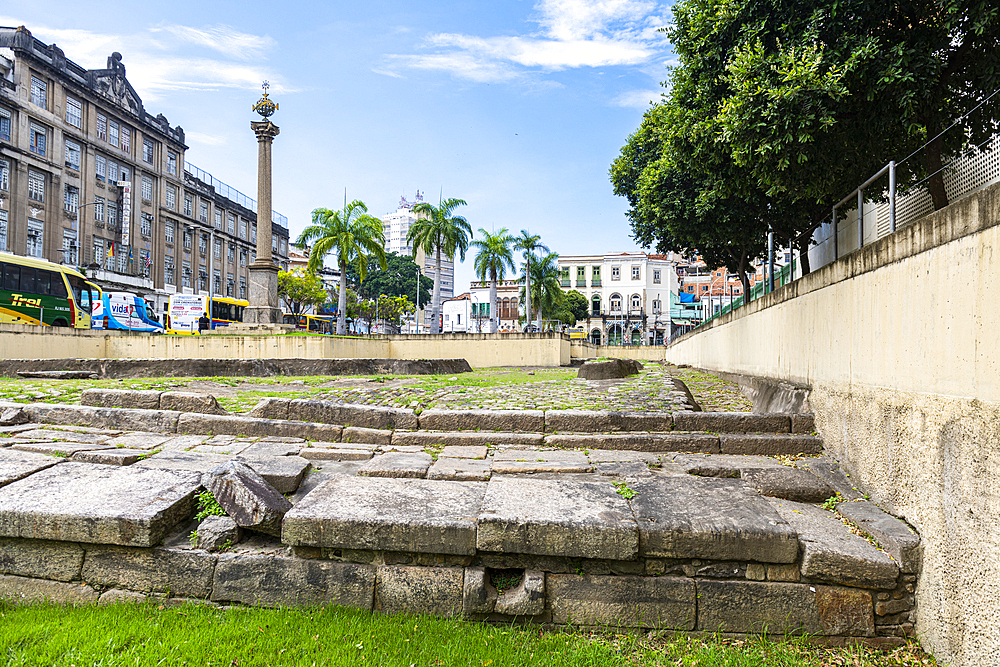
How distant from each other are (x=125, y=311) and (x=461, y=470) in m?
40.5

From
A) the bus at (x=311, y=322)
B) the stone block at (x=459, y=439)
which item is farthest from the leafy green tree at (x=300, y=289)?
the stone block at (x=459, y=439)

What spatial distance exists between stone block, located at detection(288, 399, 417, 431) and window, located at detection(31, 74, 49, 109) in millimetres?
41595

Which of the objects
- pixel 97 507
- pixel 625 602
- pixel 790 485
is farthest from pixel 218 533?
pixel 790 485

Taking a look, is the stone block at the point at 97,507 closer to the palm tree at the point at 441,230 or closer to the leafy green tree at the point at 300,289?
the palm tree at the point at 441,230

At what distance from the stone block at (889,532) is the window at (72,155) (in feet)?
156

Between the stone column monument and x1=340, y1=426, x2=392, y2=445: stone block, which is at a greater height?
the stone column monument

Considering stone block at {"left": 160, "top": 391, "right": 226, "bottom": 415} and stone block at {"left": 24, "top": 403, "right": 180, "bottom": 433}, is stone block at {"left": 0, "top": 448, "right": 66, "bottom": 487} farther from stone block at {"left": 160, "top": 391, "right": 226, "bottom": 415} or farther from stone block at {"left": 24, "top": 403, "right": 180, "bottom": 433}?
stone block at {"left": 160, "top": 391, "right": 226, "bottom": 415}

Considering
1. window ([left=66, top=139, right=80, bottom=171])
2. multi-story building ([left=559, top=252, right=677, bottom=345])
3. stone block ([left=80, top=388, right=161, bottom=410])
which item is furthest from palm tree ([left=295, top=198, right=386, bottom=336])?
multi-story building ([left=559, top=252, right=677, bottom=345])

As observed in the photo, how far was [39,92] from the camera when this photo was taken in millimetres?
35625

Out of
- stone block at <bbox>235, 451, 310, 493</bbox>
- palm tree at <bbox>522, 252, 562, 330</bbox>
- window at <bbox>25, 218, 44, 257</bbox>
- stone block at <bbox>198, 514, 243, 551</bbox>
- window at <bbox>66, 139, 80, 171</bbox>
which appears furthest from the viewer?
palm tree at <bbox>522, 252, 562, 330</bbox>

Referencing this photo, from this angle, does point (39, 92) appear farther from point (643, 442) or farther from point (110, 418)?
point (643, 442)

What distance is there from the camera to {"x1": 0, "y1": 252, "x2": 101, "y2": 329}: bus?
70.1 feet

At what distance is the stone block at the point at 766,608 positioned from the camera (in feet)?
10.4

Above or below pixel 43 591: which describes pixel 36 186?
above
